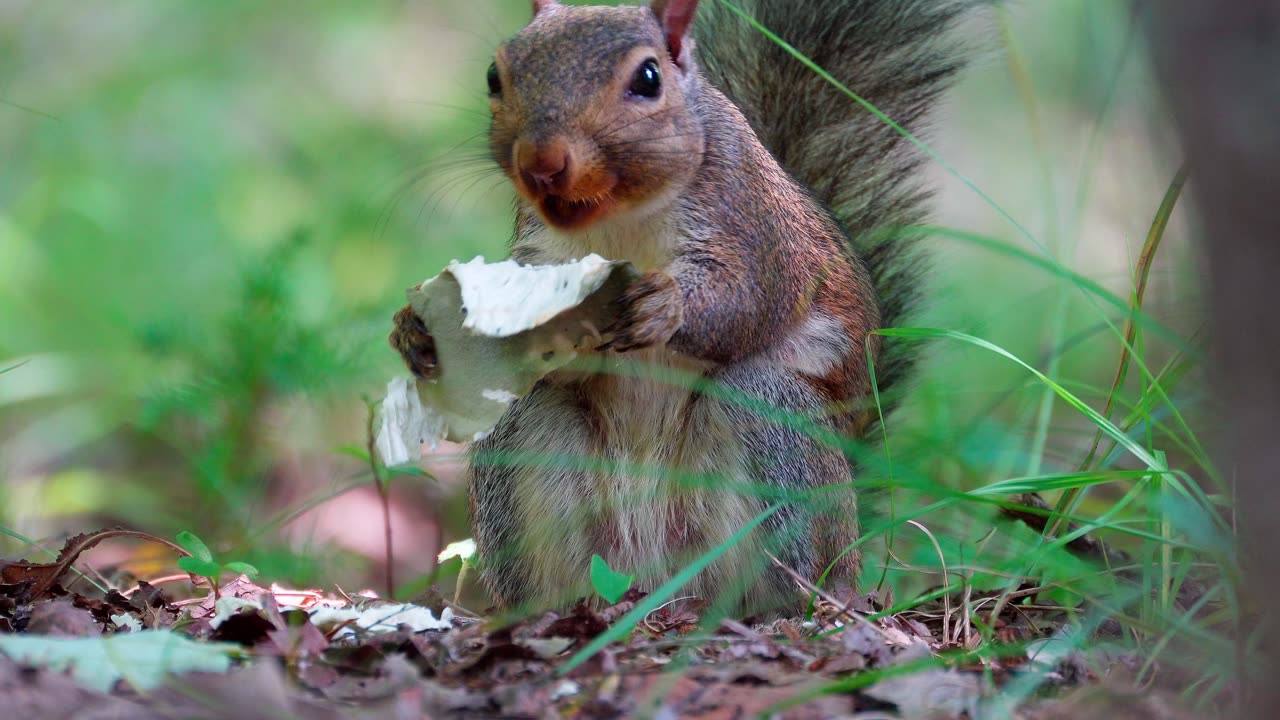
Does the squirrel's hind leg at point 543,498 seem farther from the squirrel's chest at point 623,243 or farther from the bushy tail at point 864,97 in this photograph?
the bushy tail at point 864,97

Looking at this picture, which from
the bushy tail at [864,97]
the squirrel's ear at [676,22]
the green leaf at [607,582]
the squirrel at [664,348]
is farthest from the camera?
the bushy tail at [864,97]

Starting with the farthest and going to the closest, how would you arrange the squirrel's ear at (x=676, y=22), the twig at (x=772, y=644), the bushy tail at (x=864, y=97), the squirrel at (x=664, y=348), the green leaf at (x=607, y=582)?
the bushy tail at (x=864, y=97) → the squirrel's ear at (x=676, y=22) → the squirrel at (x=664, y=348) → the green leaf at (x=607, y=582) → the twig at (x=772, y=644)

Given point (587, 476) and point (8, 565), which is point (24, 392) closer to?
point (8, 565)

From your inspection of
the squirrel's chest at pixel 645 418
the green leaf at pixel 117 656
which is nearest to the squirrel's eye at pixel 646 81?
the squirrel's chest at pixel 645 418

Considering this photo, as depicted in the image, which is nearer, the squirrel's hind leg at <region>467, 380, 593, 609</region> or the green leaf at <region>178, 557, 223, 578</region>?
the green leaf at <region>178, 557, 223, 578</region>

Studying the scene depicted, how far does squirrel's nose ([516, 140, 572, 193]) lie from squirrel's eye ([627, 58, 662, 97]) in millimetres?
219

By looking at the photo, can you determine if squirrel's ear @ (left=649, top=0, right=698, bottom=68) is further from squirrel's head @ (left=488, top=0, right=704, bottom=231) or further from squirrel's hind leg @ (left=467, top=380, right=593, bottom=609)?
squirrel's hind leg @ (left=467, top=380, right=593, bottom=609)

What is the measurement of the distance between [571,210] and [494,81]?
31cm

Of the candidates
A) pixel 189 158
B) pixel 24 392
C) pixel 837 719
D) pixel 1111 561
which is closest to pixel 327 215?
pixel 189 158

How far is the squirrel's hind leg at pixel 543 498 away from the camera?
2217mm

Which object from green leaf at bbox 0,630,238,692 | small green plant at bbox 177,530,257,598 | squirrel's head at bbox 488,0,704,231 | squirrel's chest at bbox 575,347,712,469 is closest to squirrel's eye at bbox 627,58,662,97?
squirrel's head at bbox 488,0,704,231

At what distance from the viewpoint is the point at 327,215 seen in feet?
16.1

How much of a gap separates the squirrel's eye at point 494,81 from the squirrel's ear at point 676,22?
1.08 feet

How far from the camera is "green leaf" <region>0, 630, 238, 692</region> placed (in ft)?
4.58
